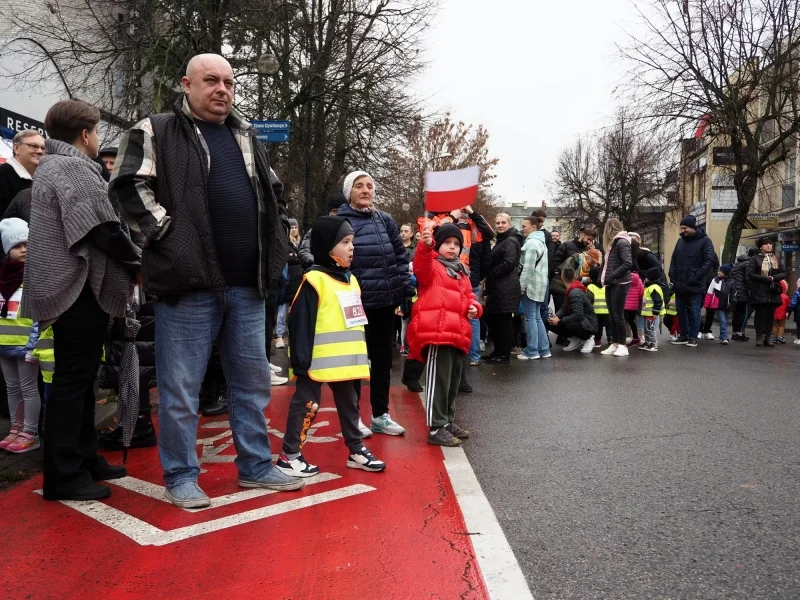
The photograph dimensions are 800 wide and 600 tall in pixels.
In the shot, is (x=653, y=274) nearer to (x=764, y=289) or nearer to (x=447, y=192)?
(x=764, y=289)

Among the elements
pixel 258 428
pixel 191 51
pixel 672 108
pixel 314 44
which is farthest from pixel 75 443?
pixel 672 108

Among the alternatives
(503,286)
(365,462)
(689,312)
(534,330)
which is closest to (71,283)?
(365,462)

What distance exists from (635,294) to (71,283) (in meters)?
9.93

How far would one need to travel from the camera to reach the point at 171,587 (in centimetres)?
288

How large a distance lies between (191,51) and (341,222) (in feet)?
39.8

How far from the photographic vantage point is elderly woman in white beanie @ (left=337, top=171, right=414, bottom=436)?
5527 mm

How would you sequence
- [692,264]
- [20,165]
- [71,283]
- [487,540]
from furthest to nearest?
1. [692,264]
2. [20,165]
3. [71,283]
4. [487,540]

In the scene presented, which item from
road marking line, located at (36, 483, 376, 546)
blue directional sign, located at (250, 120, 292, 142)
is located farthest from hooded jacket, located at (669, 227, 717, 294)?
road marking line, located at (36, 483, 376, 546)

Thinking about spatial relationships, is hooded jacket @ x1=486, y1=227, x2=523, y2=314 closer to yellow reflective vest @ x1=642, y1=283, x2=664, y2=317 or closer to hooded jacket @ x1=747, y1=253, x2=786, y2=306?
yellow reflective vest @ x1=642, y1=283, x2=664, y2=317

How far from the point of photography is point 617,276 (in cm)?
1080

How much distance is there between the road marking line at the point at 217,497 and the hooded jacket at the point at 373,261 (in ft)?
5.08

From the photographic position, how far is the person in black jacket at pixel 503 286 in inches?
382

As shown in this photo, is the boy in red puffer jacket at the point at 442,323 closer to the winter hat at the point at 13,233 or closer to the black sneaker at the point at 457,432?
the black sneaker at the point at 457,432

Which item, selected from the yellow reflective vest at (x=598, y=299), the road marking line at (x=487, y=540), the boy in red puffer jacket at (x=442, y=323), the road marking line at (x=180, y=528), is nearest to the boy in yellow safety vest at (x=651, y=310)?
the yellow reflective vest at (x=598, y=299)
